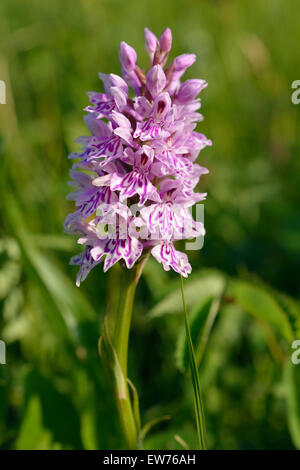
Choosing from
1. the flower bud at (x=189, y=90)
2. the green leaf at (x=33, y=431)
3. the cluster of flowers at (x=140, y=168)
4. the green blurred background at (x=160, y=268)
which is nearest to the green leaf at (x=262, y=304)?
the green blurred background at (x=160, y=268)

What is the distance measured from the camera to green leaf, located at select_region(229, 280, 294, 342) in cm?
195

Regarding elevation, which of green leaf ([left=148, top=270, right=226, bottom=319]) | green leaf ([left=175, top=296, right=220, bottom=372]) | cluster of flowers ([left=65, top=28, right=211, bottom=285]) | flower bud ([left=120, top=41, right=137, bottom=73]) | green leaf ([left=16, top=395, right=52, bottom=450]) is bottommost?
green leaf ([left=16, top=395, right=52, bottom=450])

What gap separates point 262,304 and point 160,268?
1084 millimetres

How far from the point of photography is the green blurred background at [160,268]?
2131 millimetres

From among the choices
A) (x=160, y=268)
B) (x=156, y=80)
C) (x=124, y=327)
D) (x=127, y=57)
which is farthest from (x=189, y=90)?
(x=160, y=268)

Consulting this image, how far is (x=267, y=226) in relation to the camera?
3.64m

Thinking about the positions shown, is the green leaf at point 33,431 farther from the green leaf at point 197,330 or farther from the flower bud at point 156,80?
the flower bud at point 156,80

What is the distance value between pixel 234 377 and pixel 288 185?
1.87 meters

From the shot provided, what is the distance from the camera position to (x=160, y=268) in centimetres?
301

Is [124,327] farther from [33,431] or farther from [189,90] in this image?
[189,90]

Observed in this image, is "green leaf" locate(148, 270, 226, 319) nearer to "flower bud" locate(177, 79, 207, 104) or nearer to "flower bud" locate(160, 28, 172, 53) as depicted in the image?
"flower bud" locate(177, 79, 207, 104)

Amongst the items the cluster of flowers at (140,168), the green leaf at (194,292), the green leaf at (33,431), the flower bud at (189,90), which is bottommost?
the green leaf at (33,431)

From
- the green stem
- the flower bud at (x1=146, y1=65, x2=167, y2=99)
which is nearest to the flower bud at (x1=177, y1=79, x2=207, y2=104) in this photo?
the flower bud at (x1=146, y1=65, x2=167, y2=99)

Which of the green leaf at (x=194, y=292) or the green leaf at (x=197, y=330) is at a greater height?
the green leaf at (x=194, y=292)
